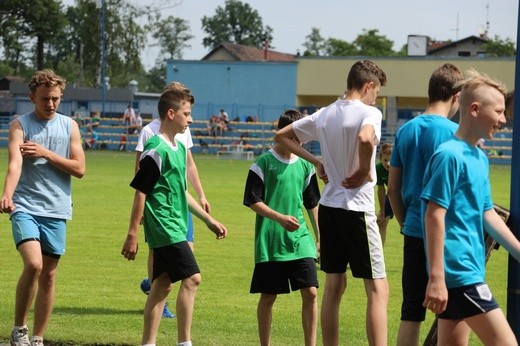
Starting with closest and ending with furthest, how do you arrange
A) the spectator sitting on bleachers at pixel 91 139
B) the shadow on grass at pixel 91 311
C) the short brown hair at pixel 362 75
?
the short brown hair at pixel 362 75
the shadow on grass at pixel 91 311
the spectator sitting on bleachers at pixel 91 139

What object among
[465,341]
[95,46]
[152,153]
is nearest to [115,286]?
[152,153]

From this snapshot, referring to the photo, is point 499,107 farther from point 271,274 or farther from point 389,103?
point 389,103

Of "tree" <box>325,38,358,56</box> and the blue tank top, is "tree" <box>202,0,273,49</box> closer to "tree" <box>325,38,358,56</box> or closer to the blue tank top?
"tree" <box>325,38,358,56</box>

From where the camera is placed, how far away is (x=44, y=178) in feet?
29.3

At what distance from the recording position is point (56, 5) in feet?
314

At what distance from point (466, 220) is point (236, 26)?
15405cm

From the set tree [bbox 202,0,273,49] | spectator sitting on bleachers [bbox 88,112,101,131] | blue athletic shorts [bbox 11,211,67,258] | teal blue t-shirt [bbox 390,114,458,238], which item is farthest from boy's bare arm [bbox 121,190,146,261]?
tree [bbox 202,0,273,49]

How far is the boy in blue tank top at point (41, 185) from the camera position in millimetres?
8789

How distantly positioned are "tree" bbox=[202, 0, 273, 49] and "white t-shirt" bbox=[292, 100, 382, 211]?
5854 inches

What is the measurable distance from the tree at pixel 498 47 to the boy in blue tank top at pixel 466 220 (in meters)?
101

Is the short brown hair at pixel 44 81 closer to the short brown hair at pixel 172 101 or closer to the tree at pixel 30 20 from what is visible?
the short brown hair at pixel 172 101

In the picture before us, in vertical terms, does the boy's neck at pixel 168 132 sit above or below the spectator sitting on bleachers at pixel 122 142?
above

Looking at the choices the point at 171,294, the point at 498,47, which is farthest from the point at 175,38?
the point at 171,294

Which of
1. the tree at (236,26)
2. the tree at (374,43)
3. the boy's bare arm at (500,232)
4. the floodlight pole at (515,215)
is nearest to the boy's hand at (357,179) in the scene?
the floodlight pole at (515,215)
